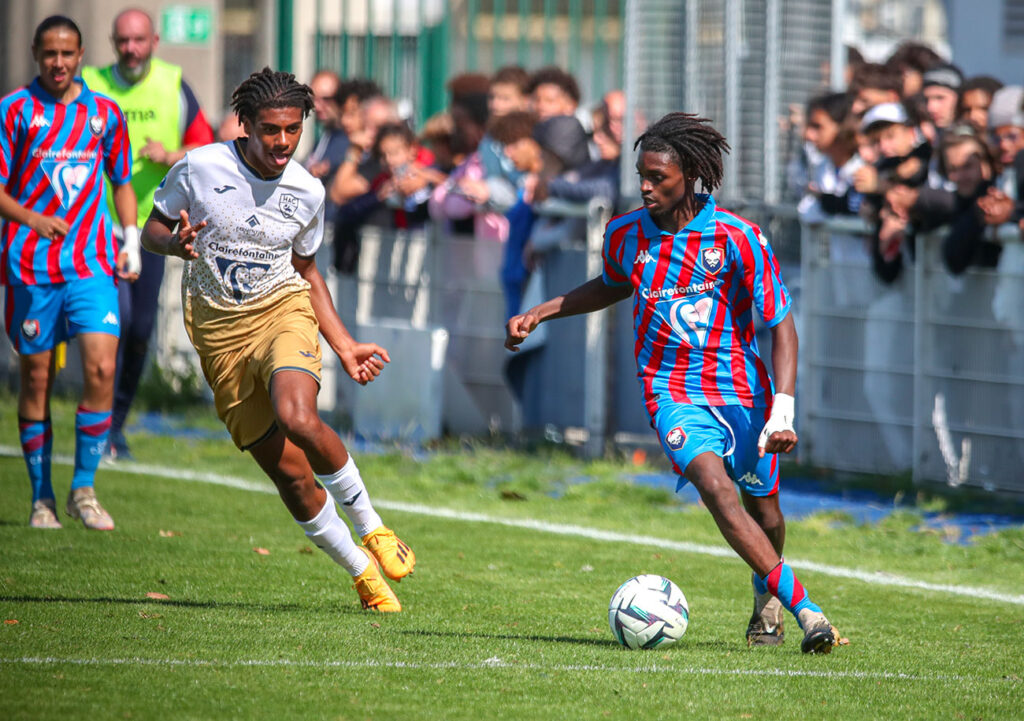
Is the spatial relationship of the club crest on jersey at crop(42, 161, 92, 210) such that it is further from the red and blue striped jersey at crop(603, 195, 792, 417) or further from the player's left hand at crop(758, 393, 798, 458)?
the player's left hand at crop(758, 393, 798, 458)

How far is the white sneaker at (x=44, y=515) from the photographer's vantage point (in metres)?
8.40

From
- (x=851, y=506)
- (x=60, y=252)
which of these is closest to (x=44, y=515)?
(x=60, y=252)

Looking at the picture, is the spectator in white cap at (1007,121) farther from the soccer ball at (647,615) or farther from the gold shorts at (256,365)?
the gold shorts at (256,365)

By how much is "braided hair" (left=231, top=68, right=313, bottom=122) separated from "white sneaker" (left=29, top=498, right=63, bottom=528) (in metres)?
2.84

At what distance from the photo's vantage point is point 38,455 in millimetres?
8453

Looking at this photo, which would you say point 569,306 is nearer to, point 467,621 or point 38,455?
point 467,621

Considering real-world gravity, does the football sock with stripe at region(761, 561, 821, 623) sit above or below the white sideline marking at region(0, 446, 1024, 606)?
above

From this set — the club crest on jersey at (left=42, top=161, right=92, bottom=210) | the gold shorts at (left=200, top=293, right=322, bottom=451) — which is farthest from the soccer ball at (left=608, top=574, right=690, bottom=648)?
the club crest on jersey at (left=42, top=161, right=92, bottom=210)

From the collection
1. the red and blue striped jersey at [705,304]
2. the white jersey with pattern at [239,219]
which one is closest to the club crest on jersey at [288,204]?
the white jersey with pattern at [239,219]

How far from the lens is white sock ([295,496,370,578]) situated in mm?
6590

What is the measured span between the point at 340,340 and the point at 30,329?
2.60m

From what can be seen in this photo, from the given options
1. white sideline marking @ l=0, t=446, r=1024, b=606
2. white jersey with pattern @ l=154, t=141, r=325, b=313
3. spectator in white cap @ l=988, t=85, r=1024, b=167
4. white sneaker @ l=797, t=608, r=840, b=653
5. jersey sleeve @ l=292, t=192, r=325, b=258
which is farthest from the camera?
spectator in white cap @ l=988, t=85, r=1024, b=167

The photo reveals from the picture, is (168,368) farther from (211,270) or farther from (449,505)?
(211,270)

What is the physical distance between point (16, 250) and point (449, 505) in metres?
3.05
